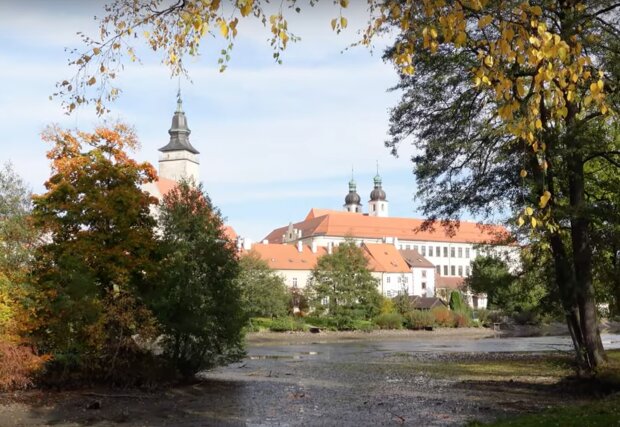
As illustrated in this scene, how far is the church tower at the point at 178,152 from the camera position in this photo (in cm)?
9306

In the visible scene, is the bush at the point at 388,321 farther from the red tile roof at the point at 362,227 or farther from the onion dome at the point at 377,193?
the onion dome at the point at 377,193

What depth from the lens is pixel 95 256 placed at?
19.4m

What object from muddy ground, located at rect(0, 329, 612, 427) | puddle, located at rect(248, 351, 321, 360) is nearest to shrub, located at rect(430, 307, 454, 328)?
puddle, located at rect(248, 351, 321, 360)

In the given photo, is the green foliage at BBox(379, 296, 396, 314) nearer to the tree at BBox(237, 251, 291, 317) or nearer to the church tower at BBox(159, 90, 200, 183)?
the tree at BBox(237, 251, 291, 317)

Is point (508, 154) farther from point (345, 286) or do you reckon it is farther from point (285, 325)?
point (345, 286)

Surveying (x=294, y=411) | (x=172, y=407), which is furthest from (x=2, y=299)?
(x=294, y=411)

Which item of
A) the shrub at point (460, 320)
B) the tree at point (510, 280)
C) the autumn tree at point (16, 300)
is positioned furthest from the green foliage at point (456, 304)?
the autumn tree at point (16, 300)

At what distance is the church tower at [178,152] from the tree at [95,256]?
73.0 m

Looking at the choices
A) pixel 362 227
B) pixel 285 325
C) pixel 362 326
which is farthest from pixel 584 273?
pixel 362 227

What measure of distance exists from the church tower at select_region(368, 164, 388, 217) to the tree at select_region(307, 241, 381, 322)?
83735mm

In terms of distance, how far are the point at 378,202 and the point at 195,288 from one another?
133m

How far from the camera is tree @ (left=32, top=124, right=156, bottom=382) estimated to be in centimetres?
1828

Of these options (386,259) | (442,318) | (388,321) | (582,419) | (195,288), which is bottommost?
(388,321)

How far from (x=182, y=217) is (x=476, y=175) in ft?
32.0
